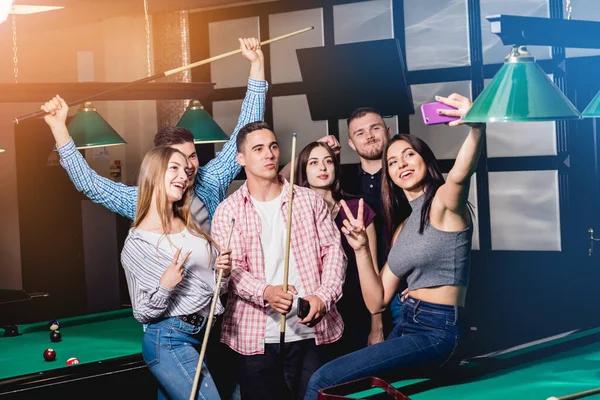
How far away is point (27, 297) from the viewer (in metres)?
5.05

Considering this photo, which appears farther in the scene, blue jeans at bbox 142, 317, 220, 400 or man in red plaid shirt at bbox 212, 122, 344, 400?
man in red plaid shirt at bbox 212, 122, 344, 400

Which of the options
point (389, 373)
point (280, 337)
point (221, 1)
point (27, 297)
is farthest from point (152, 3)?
point (389, 373)

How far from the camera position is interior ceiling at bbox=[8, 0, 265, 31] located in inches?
261

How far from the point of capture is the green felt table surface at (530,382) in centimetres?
256

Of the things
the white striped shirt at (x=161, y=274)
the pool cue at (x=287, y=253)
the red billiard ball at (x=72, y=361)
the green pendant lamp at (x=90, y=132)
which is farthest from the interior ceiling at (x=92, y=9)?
the pool cue at (x=287, y=253)

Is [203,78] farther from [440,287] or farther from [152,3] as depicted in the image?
[440,287]

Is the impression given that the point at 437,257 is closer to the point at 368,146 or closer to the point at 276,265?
the point at 276,265

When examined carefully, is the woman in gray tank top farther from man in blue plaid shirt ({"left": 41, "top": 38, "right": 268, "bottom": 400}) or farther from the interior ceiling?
the interior ceiling

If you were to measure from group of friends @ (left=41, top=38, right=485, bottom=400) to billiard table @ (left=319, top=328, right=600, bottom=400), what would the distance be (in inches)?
3.9

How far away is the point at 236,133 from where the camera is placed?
3928mm

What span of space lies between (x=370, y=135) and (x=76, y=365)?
1912mm

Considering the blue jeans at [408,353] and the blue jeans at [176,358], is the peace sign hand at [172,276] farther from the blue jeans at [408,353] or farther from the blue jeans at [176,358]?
the blue jeans at [408,353]

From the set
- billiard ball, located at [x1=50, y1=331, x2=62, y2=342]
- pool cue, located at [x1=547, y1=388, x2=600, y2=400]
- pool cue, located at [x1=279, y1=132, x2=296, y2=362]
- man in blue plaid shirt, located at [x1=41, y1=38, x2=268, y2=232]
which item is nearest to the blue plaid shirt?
man in blue plaid shirt, located at [x1=41, y1=38, x2=268, y2=232]

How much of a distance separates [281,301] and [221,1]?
451 cm
